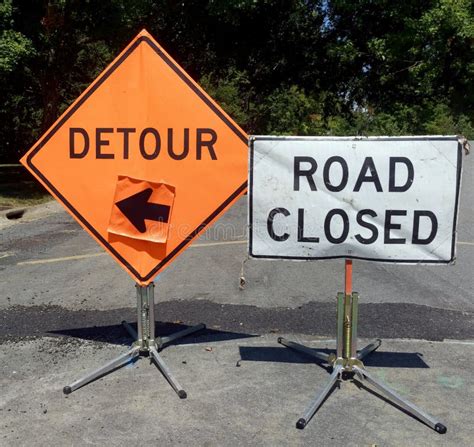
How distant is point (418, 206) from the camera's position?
11.9ft

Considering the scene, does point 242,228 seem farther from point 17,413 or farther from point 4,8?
point 4,8

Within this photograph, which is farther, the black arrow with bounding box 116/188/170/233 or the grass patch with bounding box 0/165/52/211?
the grass patch with bounding box 0/165/52/211

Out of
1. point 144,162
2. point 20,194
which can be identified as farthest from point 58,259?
point 20,194

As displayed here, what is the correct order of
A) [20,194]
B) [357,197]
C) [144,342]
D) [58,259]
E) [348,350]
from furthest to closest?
[20,194] → [58,259] → [144,342] → [348,350] → [357,197]

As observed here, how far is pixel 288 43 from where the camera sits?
19781 mm

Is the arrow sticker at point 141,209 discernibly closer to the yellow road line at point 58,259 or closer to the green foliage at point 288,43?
the yellow road line at point 58,259

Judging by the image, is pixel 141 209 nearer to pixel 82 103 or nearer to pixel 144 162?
pixel 144 162

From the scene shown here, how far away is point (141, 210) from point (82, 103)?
895mm

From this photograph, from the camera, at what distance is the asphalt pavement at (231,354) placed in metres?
3.27

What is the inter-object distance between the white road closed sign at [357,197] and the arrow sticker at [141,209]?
28.1 inches

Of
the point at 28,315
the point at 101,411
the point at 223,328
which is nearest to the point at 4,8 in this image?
the point at 28,315

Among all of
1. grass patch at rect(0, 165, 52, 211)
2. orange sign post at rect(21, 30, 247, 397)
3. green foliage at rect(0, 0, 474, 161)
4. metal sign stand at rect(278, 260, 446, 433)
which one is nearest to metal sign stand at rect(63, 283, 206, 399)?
orange sign post at rect(21, 30, 247, 397)

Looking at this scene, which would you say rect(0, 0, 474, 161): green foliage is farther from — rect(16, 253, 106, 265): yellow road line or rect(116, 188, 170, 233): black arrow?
rect(116, 188, 170, 233): black arrow

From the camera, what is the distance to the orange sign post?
400 centimetres
